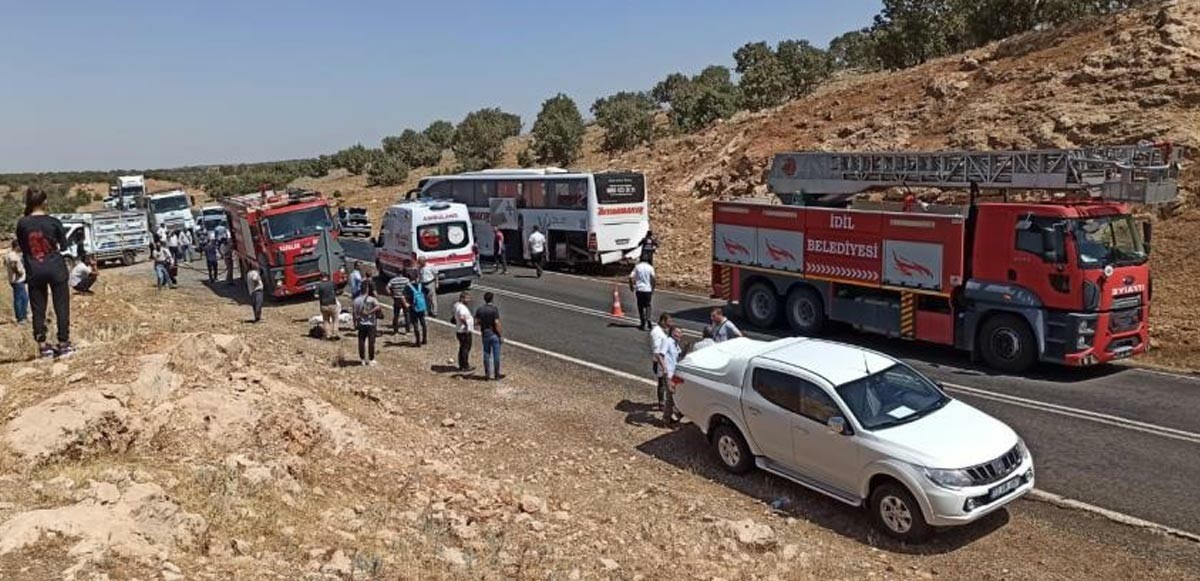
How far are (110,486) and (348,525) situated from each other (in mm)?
2128

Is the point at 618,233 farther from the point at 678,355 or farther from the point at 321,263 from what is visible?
the point at 678,355

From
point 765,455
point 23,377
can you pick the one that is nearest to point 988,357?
point 765,455

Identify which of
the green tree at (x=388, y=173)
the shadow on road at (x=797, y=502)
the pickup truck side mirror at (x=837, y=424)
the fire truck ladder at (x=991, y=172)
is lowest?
the shadow on road at (x=797, y=502)

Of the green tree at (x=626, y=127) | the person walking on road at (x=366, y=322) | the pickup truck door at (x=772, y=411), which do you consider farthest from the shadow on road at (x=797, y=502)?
the green tree at (x=626, y=127)

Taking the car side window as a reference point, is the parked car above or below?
above

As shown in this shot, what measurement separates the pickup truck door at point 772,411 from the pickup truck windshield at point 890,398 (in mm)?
708

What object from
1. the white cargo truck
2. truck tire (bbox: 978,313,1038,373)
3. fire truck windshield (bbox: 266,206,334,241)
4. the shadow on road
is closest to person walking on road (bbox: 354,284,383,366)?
the shadow on road

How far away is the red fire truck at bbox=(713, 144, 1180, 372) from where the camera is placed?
1490 centimetres

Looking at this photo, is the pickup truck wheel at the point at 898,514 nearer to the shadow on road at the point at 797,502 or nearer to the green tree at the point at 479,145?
the shadow on road at the point at 797,502

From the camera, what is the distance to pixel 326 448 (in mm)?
10773

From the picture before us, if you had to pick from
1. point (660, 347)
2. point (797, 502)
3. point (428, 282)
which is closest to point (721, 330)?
point (660, 347)

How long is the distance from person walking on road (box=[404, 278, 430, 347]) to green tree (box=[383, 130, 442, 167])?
56734 mm

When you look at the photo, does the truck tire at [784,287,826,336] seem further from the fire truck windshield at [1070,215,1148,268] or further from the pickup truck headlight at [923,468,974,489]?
the pickup truck headlight at [923,468,974,489]

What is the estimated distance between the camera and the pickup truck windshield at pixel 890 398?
9.70 metres
